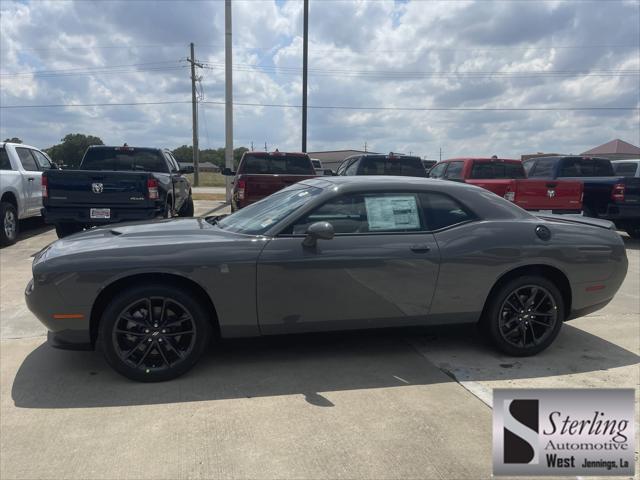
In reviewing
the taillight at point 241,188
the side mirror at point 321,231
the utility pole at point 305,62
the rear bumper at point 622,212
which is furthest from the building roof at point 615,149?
the side mirror at point 321,231

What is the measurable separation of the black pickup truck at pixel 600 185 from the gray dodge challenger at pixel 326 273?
6.94 metres

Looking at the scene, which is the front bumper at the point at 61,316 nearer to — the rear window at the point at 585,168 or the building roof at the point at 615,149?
the rear window at the point at 585,168

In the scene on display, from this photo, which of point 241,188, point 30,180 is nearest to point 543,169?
point 241,188

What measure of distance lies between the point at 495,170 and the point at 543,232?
7.39 meters

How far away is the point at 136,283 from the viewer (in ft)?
11.5

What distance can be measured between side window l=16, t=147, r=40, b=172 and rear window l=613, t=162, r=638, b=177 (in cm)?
1411

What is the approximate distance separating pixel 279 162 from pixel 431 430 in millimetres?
8299

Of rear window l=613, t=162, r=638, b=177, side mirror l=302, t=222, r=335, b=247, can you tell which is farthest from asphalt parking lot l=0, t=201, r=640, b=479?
rear window l=613, t=162, r=638, b=177

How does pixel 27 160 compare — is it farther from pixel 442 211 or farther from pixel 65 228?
pixel 442 211

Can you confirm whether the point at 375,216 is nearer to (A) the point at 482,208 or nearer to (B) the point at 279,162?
(A) the point at 482,208

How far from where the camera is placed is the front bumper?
11.1ft

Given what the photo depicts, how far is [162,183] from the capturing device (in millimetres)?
8695

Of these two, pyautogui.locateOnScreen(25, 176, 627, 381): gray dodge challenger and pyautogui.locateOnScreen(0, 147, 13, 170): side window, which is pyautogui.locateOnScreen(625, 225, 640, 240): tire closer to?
pyautogui.locateOnScreen(25, 176, 627, 381): gray dodge challenger

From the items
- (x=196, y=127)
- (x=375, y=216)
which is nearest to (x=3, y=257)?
(x=375, y=216)
